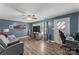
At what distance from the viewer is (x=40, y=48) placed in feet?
6.70

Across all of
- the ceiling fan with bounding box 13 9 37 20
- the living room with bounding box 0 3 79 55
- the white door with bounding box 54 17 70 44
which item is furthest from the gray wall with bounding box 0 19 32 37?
the white door with bounding box 54 17 70 44

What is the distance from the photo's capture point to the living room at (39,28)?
6.25 feet

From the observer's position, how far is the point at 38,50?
2.01 m

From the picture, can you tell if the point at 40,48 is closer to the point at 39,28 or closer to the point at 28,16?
the point at 39,28

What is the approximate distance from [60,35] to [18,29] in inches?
37.5

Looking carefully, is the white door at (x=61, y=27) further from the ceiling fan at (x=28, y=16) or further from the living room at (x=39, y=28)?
the ceiling fan at (x=28, y=16)

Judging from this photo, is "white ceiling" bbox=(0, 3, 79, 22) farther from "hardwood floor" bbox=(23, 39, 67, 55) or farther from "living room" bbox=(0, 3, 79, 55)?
"hardwood floor" bbox=(23, 39, 67, 55)

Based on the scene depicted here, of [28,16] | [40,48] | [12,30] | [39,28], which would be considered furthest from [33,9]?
[40,48]

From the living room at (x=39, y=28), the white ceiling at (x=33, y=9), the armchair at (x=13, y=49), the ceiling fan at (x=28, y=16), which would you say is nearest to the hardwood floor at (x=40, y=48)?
the living room at (x=39, y=28)

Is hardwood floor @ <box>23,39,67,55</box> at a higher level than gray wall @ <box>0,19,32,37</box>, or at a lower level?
lower

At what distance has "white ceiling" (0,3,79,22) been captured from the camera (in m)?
1.88

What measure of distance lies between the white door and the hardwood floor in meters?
0.16
